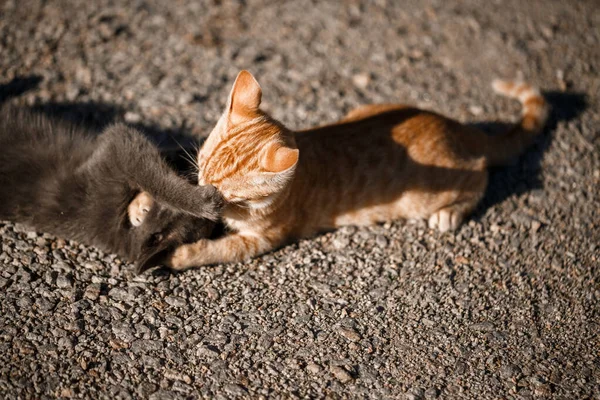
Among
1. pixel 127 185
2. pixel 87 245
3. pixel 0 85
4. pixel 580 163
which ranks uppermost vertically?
pixel 0 85

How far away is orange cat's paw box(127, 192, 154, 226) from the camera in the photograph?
362 centimetres

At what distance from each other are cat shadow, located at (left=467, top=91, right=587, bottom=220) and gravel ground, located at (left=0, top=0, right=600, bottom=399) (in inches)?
0.7

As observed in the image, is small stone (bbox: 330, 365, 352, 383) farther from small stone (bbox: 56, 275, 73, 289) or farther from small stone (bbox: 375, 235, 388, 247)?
small stone (bbox: 56, 275, 73, 289)

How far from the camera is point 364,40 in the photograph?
5680 millimetres

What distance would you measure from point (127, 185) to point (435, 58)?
3.37 metres

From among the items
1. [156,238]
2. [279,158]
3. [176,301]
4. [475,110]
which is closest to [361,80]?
[475,110]

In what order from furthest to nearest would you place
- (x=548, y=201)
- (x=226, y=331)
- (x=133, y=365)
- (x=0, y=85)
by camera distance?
(x=0, y=85), (x=548, y=201), (x=226, y=331), (x=133, y=365)

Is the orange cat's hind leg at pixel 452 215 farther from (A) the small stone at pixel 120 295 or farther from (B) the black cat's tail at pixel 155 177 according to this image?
(A) the small stone at pixel 120 295

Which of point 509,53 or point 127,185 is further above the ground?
point 127,185

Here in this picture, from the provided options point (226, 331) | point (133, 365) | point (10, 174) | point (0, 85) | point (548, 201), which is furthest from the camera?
point (0, 85)

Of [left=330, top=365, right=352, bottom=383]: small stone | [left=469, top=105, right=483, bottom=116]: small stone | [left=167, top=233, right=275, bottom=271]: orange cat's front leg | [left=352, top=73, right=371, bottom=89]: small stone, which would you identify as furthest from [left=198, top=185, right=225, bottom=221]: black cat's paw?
[left=469, top=105, right=483, bottom=116]: small stone

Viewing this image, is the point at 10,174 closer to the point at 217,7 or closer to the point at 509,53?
the point at 217,7

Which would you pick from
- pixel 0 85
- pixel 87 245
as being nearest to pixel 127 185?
pixel 87 245

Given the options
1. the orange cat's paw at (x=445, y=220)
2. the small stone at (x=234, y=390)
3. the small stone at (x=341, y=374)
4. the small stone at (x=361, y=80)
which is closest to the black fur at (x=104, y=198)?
the small stone at (x=234, y=390)
